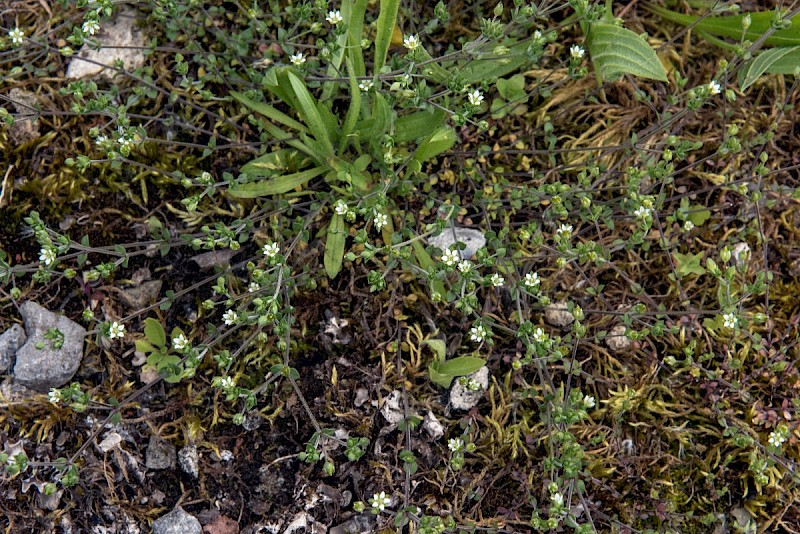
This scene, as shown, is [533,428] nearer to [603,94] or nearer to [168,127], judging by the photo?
[603,94]

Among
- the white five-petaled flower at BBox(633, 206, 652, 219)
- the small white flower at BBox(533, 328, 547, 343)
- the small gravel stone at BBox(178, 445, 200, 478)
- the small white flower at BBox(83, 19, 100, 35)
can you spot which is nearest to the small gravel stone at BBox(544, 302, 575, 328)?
the small white flower at BBox(533, 328, 547, 343)

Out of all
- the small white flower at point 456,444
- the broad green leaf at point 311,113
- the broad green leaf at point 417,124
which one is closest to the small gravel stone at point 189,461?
the small white flower at point 456,444

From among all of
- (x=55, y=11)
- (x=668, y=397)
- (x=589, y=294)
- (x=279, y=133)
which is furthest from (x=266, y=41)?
(x=668, y=397)

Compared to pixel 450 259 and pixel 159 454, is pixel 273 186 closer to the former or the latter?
pixel 450 259

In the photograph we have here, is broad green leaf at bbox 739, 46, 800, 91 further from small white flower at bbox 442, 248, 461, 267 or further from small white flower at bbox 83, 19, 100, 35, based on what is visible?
small white flower at bbox 83, 19, 100, 35

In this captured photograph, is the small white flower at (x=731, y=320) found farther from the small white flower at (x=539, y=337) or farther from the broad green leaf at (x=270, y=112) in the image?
the broad green leaf at (x=270, y=112)

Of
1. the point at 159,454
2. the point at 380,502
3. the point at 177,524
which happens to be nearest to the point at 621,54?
the point at 380,502

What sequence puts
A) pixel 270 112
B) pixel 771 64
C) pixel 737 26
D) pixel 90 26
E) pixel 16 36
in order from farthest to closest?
pixel 737 26, pixel 771 64, pixel 270 112, pixel 16 36, pixel 90 26
